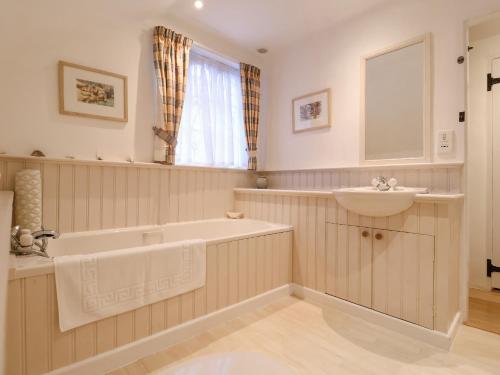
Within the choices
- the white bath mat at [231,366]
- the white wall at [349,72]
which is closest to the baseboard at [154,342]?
the white bath mat at [231,366]

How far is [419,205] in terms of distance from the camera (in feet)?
5.43

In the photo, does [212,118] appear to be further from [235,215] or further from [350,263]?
[350,263]

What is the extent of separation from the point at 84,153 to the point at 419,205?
243 cm

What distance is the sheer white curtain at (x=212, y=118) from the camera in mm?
2691

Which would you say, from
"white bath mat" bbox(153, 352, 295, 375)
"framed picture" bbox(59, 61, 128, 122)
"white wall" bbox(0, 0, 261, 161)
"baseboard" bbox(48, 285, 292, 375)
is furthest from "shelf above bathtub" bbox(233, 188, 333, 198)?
"framed picture" bbox(59, 61, 128, 122)

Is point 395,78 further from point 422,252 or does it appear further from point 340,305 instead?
point 340,305

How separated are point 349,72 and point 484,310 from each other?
7.34 feet

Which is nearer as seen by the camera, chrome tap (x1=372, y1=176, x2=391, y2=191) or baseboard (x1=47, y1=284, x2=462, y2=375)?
baseboard (x1=47, y1=284, x2=462, y2=375)

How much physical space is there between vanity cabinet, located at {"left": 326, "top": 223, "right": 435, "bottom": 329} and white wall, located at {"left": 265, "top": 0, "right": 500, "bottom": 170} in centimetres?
73

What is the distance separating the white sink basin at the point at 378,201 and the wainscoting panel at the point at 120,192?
56.7 inches

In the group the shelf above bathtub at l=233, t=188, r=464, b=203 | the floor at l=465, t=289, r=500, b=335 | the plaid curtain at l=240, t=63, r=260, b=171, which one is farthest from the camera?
the plaid curtain at l=240, t=63, r=260, b=171

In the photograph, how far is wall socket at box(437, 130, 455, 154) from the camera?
188cm

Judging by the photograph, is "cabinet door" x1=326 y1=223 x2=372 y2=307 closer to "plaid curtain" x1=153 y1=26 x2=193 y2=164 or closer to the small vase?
the small vase

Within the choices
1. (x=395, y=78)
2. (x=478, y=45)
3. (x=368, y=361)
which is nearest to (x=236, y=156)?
(x=395, y=78)
